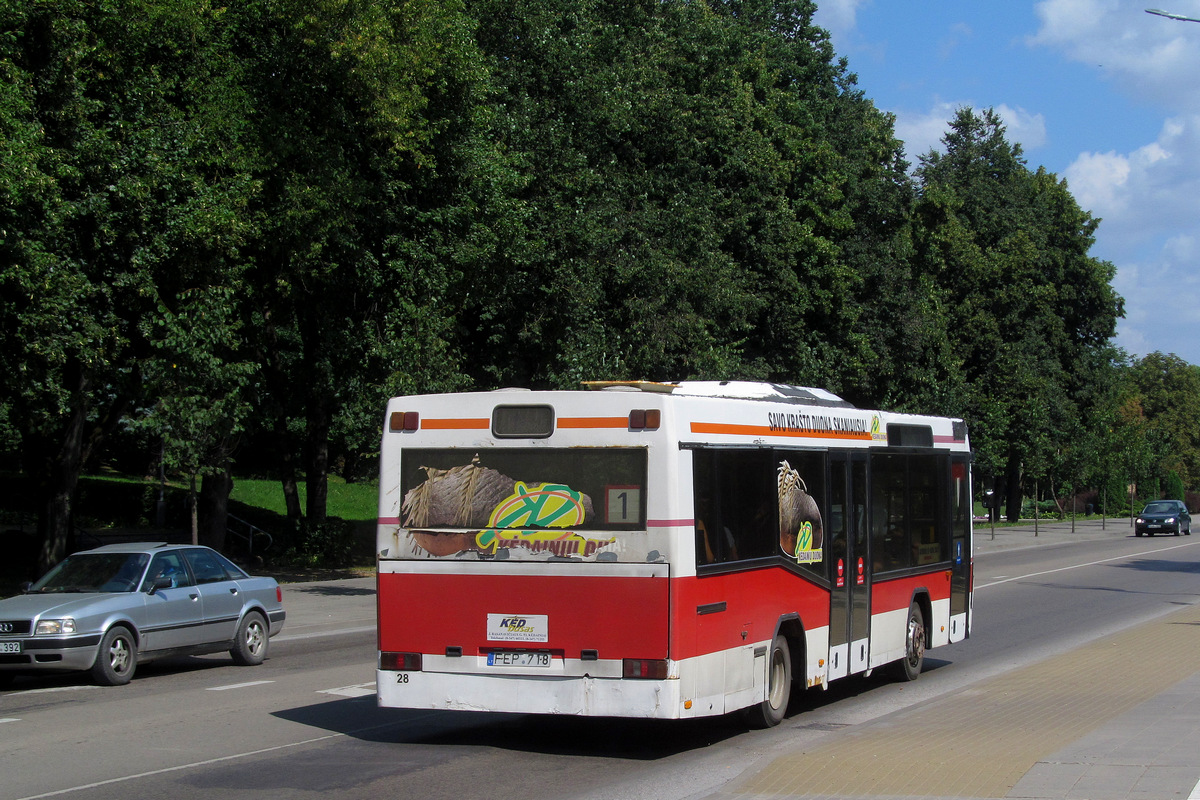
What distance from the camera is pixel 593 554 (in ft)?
29.1

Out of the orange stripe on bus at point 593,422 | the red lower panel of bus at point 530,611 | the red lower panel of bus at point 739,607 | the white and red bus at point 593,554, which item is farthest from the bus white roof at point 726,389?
the red lower panel of bus at point 530,611

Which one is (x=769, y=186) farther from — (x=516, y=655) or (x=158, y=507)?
(x=516, y=655)

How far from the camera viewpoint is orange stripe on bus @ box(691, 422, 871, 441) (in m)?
9.27

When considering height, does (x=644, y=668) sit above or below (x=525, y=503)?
below

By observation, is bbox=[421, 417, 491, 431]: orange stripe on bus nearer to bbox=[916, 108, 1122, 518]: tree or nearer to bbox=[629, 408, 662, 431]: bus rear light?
bbox=[629, 408, 662, 431]: bus rear light

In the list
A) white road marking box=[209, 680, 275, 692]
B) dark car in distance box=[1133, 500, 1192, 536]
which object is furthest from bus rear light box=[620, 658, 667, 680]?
dark car in distance box=[1133, 500, 1192, 536]

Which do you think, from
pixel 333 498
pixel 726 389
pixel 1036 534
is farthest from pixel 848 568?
pixel 1036 534

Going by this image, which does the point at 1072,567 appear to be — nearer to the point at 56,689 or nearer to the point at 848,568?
the point at 848,568

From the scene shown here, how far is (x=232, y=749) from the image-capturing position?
9406 millimetres

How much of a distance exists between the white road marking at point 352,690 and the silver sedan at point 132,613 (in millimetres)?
2376

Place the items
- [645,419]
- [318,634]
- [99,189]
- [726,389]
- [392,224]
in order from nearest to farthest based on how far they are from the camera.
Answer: [645,419]
[726,389]
[318,634]
[99,189]
[392,224]

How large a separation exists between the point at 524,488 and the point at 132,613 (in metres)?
6.33

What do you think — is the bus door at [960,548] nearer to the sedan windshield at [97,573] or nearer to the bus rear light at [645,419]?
the bus rear light at [645,419]

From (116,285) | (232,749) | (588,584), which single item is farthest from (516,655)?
(116,285)
